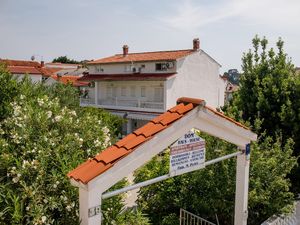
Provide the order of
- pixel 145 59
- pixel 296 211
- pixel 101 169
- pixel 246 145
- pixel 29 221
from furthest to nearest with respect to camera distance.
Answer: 1. pixel 145 59
2. pixel 296 211
3. pixel 246 145
4. pixel 29 221
5. pixel 101 169

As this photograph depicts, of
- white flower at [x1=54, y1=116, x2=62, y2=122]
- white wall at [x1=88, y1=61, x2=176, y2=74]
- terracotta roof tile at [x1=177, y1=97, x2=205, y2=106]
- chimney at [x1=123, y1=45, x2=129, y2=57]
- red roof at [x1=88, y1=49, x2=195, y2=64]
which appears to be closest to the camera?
terracotta roof tile at [x1=177, y1=97, x2=205, y2=106]

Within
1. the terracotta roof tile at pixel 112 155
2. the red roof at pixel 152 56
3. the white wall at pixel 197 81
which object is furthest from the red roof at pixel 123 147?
the red roof at pixel 152 56

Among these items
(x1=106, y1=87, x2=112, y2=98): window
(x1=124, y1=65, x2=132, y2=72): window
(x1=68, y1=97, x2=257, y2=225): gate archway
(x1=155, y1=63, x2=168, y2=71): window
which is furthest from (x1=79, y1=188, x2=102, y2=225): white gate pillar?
(x1=106, y1=87, x2=112, y2=98): window

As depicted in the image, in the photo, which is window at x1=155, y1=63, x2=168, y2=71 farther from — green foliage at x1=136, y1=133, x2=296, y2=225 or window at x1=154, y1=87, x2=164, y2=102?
green foliage at x1=136, y1=133, x2=296, y2=225

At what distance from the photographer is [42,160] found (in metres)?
4.48

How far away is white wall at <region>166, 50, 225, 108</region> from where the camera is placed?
30328mm

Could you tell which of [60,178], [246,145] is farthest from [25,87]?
[246,145]

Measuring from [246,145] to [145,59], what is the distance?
26.8 m

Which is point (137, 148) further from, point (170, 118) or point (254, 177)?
point (254, 177)

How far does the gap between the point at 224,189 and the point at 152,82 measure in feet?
80.3

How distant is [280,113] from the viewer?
970 centimetres

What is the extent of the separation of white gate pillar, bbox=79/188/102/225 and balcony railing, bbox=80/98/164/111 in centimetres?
2608

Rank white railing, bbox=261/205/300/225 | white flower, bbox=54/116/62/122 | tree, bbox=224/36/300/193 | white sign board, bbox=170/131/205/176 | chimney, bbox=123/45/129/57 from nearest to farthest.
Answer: white sign board, bbox=170/131/205/176 → white flower, bbox=54/116/62/122 → white railing, bbox=261/205/300/225 → tree, bbox=224/36/300/193 → chimney, bbox=123/45/129/57

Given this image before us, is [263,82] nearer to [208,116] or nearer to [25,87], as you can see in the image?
[208,116]
